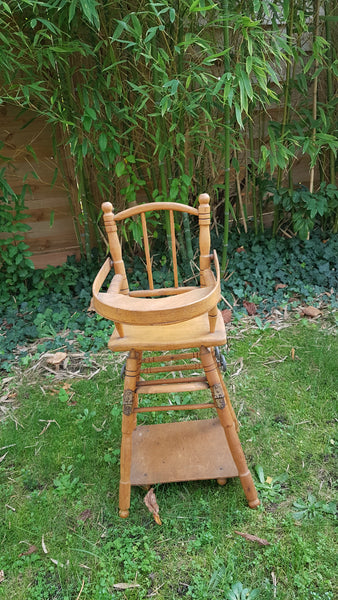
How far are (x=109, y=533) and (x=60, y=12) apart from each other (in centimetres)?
223

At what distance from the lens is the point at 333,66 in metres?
2.25

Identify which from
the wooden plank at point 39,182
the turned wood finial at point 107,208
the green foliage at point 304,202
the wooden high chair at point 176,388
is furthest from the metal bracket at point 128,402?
the green foliage at point 304,202

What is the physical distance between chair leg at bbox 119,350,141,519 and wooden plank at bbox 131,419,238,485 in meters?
0.07

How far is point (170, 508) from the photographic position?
1434mm

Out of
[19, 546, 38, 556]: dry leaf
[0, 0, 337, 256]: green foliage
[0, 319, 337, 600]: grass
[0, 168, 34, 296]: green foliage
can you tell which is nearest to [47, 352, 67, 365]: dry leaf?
[0, 319, 337, 600]: grass

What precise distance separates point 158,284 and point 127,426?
1458mm

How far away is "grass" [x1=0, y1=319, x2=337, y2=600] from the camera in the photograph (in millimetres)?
1223

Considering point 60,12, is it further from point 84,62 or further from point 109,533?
point 109,533

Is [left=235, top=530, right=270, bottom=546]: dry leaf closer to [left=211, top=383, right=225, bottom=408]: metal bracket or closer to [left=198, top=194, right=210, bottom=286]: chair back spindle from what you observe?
[left=211, top=383, right=225, bottom=408]: metal bracket

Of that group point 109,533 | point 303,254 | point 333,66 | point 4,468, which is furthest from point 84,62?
point 109,533

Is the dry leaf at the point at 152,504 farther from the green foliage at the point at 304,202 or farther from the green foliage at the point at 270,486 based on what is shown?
the green foliage at the point at 304,202

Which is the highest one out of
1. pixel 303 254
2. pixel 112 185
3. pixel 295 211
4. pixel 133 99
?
pixel 133 99

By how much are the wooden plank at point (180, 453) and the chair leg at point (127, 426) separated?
74mm

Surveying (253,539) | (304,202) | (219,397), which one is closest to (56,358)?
(219,397)
